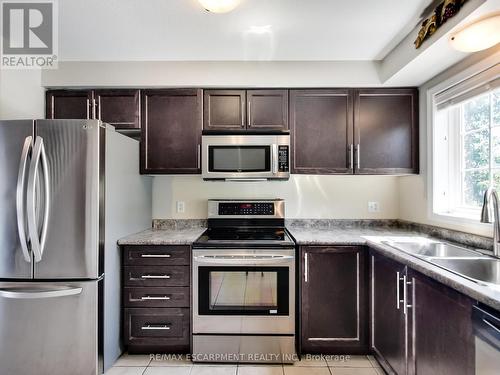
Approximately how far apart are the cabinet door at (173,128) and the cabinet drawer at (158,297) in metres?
0.96

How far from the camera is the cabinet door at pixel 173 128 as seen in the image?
239 cm

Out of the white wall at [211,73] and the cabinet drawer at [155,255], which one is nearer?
the cabinet drawer at [155,255]

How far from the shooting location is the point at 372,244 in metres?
1.92

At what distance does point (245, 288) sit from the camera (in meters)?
2.01

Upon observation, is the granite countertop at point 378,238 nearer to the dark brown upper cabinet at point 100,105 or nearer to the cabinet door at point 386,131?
the cabinet door at point 386,131

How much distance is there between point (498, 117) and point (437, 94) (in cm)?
51

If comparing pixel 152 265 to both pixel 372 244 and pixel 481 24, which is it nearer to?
pixel 372 244

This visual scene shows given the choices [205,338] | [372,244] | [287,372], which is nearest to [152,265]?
[205,338]

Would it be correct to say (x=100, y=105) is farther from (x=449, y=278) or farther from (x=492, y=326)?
(x=492, y=326)

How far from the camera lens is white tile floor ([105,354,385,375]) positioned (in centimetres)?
191

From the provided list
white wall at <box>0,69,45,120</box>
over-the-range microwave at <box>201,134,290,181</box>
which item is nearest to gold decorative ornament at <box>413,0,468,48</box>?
over-the-range microwave at <box>201,134,290,181</box>

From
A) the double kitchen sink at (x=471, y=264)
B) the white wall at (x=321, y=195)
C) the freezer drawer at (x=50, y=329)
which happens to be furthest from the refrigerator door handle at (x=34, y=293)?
the double kitchen sink at (x=471, y=264)

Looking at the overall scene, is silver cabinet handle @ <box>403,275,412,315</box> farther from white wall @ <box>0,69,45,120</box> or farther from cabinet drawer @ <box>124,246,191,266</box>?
white wall @ <box>0,69,45,120</box>

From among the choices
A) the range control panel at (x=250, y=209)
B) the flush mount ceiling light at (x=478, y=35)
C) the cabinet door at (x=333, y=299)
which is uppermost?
the flush mount ceiling light at (x=478, y=35)
